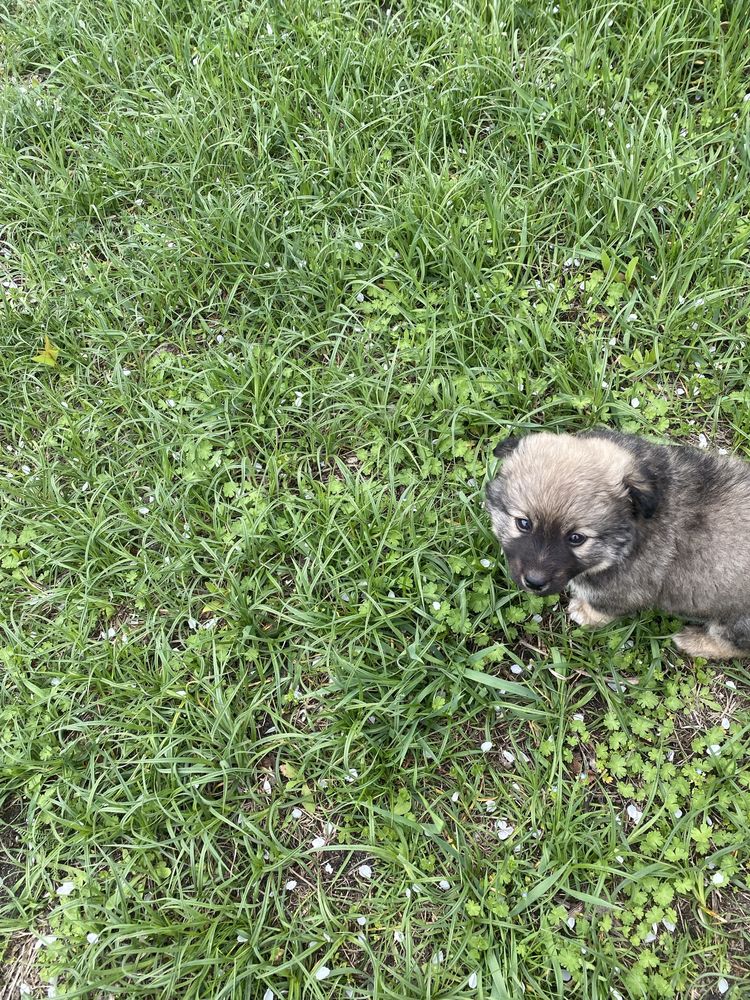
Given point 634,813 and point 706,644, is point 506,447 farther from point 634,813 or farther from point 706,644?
point 634,813

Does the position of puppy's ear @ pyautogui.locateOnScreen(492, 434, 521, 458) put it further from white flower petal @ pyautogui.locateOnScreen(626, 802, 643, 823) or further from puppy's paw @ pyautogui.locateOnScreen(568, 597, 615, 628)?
white flower petal @ pyautogui.locateOnScreen(626, 802, 643, 823)

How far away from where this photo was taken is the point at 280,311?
3760 millimetres

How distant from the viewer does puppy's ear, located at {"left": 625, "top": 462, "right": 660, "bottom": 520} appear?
249 cm

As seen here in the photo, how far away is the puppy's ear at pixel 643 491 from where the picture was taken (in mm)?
2492

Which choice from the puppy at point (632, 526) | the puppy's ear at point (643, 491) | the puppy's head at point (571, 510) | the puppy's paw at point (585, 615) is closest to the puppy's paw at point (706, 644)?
the puppy at point (632, 526)

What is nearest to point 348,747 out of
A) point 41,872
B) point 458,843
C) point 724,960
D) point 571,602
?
point 458,843

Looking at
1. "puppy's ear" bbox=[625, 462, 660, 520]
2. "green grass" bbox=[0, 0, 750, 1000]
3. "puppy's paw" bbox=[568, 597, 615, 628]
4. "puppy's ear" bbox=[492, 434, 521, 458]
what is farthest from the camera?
"puppy's paw" bbox=[568, 597, 615, 628]

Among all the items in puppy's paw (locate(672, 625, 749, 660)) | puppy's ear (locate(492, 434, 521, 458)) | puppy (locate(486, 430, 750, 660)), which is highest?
puppy's ear (locate(492, 434, 521, 458))

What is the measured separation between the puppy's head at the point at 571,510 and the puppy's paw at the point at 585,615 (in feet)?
1.18

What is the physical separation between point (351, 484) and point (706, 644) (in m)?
1.75

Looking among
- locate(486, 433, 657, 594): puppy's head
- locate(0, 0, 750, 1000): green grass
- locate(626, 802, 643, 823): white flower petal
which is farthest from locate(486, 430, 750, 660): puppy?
locate(626, 802, 643, 823): white flower petal

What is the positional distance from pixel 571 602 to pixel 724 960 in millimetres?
1441

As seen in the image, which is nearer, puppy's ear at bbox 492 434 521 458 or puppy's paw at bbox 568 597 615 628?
puppy's ear at bbox 492 434 521 458

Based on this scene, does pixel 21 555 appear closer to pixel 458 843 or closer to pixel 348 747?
pixel 348 747
